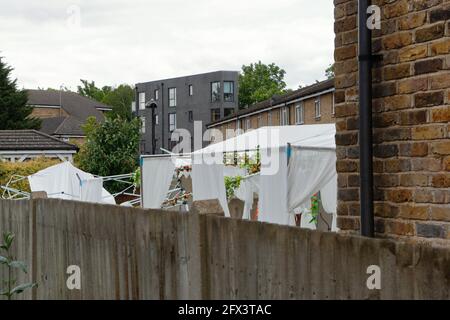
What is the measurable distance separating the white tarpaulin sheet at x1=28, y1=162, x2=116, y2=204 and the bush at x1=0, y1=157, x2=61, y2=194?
834 cm

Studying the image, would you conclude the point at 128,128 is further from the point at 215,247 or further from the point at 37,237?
the point at 215,247

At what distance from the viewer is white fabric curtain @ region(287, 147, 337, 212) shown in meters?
12.1

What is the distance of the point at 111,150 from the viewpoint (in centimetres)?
4203

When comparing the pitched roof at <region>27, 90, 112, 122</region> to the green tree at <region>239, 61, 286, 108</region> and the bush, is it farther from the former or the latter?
the bush

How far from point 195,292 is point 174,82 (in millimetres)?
75265

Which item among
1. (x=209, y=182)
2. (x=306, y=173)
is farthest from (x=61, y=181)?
(x=306, y=173)

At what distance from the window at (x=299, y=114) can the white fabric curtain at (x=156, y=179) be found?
65.6 ft

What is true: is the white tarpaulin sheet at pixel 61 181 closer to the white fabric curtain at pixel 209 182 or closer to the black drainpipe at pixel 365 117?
the white fabric curtain at pixel 209 182

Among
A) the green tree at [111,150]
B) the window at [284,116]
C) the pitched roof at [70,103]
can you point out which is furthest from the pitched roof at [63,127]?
the window at [284,116]

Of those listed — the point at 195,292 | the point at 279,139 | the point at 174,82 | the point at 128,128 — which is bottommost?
the point at 195,292

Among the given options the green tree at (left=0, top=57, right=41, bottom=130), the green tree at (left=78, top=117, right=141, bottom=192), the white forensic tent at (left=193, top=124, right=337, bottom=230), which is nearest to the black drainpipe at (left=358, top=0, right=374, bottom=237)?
the white forensic tent at (left=193, top=124, right=337, bottom=230)

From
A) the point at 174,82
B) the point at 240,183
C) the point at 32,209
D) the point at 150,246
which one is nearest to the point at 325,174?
the point at 240,183

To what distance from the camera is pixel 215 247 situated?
4363mm

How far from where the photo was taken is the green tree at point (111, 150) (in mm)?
41000
